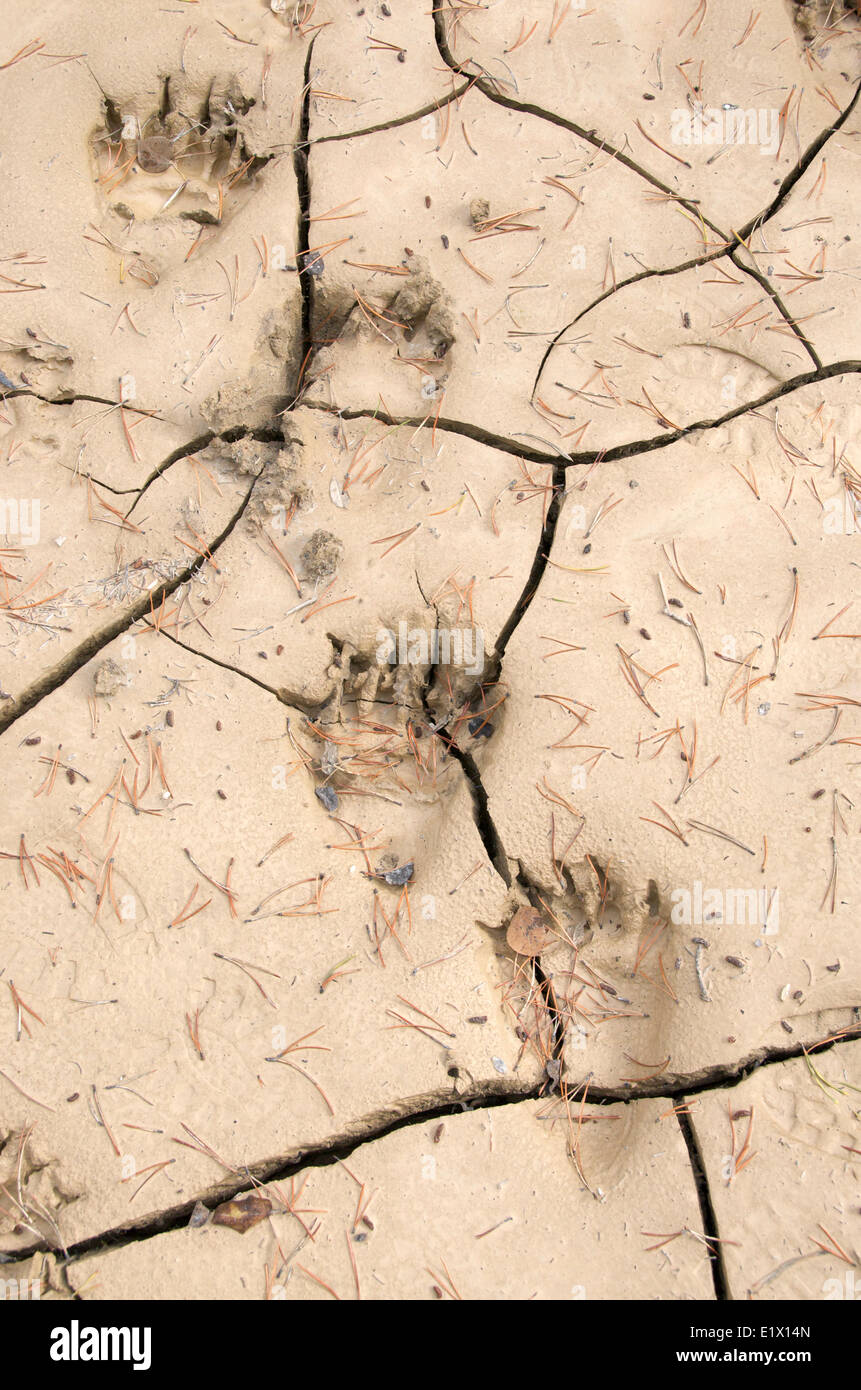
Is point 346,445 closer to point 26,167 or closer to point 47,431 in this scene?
point 47,431

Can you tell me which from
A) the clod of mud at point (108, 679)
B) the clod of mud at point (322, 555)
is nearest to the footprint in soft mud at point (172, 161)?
the clod of mud at point (322, 555)

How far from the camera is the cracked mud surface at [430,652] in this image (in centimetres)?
220

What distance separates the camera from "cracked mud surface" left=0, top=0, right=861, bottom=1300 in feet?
7.22

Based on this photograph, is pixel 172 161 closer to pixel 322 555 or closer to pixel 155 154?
pixel 155 154

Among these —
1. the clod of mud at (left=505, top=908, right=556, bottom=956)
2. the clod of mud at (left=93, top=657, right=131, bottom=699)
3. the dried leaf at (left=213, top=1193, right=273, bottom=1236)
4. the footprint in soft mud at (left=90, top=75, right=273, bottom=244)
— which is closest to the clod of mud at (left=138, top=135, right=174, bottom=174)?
the footprint in soft mud at (left=90, top=75, right=273, bottom=244)

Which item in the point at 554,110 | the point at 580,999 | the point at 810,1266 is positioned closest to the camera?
the point at 810,1266

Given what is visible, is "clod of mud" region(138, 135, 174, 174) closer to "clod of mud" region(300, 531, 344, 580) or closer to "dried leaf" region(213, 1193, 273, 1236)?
"clod of mud" region(300, 531, 344, 580)

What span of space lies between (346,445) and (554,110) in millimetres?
1274

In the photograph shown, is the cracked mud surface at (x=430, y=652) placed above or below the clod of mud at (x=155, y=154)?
below

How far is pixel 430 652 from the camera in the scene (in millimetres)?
2455

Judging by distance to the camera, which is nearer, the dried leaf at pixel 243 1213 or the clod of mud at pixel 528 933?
the dried leaf at pixel 243 1213

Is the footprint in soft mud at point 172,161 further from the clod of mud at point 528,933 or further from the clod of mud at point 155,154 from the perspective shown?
the clod of mud at point 528,933

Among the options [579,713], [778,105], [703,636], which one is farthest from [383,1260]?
[778,105]

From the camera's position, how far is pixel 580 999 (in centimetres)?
235
